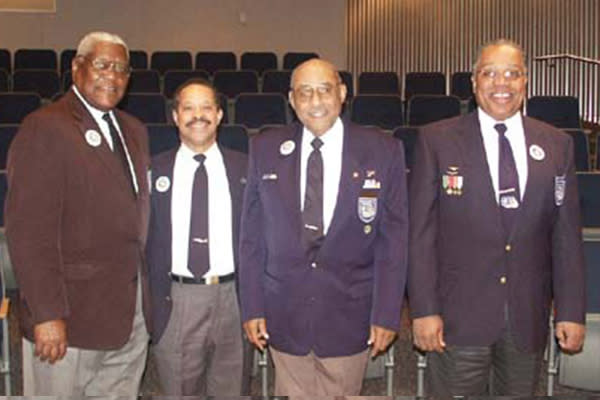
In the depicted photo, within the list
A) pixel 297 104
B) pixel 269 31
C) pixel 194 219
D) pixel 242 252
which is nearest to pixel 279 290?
pixel 242 252

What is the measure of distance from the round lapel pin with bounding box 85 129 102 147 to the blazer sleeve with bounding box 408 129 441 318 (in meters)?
1.01

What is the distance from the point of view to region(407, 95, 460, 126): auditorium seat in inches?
315

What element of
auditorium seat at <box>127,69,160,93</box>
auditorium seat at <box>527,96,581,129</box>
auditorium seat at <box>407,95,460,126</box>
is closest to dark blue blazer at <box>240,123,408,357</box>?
auditorium seat at <box>407,95,460,126</box>

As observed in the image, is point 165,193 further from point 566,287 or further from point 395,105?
point 395,105

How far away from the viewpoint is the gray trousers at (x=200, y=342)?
2992 mm

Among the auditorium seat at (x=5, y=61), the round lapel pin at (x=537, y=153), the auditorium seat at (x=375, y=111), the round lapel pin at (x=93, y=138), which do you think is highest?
the auditorium seat at (x=5, y=61)

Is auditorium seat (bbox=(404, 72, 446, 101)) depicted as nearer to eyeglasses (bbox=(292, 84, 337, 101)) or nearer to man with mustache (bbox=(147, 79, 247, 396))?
man with mustache (bbox=(147, 79, 247, 396))

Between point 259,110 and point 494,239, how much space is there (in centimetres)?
528

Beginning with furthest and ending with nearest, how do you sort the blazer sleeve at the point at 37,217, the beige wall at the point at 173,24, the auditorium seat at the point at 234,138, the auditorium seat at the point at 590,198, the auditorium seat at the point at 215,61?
the beige wall at the point at 173,24 < the auditorium seat at the point at 215,61 < the auditorium seat at the point at 234,138 < the auditorium seat at the point at 590,198 < the blazer sleeve at the point at 37,217

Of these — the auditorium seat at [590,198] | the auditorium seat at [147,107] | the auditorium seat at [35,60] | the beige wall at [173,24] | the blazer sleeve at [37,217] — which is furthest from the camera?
the beige wall at [173,24]

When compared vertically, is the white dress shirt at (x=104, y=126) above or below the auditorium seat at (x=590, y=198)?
above

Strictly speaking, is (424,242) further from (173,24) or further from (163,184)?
(173,24)

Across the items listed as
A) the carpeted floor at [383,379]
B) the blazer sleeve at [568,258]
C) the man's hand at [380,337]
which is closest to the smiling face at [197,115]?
the man's hand at [380,337]

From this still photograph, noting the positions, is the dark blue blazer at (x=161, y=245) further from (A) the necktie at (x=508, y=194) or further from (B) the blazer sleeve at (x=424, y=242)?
(A) the necktie at (x=508, y=194)
